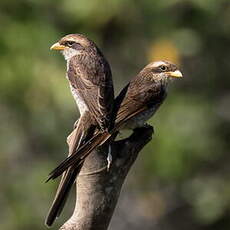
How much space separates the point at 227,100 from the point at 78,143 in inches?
301

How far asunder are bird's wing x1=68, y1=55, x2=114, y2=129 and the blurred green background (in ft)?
11.9

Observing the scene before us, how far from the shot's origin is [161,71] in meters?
6.89

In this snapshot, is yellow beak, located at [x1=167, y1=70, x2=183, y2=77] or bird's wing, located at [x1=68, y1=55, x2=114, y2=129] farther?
yellow beak, located at [x1=167, y1=70, x2=183, y2=77]

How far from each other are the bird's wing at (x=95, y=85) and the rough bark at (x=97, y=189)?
1.34 feet

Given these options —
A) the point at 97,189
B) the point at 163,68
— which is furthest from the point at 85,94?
the point at 97,189

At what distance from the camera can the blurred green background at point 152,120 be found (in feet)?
34.4

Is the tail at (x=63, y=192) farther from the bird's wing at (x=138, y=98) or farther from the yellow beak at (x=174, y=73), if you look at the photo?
the yellow beak at (x=174, y=73)

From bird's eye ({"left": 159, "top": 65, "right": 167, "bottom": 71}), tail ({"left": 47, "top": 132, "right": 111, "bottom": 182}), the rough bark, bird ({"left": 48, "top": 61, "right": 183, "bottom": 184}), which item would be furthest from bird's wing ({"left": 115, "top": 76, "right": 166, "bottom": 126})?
the rough bark

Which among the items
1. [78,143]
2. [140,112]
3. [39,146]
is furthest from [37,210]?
[78,143]

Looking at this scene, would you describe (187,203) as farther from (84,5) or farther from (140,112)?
(140,112)

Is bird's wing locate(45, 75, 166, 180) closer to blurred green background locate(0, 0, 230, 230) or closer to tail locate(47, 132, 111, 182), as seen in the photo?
tail locate(47, 132, 111, 182)

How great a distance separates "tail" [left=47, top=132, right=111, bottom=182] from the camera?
5129 mm

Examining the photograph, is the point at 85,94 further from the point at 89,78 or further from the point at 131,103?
the point at 131,103

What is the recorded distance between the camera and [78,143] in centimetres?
557
